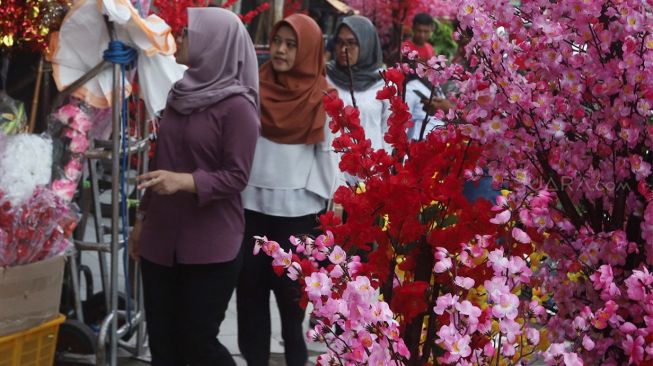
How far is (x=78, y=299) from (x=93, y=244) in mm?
295

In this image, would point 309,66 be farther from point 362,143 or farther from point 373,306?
point 373,306

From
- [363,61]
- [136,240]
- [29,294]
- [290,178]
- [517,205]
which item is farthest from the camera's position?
[363,61]

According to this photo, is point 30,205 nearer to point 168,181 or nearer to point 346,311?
point 168,181

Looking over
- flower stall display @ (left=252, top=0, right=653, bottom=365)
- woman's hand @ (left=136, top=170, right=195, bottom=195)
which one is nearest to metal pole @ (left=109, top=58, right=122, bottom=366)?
woman's hand @ (left=136, top=170, right=195, bottom=195)

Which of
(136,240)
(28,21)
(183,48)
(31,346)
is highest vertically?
(183,48)

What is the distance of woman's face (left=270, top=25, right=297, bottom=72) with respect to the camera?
4934mm

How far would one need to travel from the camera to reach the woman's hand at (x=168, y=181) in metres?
3.96

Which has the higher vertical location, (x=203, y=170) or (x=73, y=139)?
(x=203, y=170)

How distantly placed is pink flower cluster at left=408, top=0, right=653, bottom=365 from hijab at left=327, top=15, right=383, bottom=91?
4449mm

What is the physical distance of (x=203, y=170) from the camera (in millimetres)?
4160

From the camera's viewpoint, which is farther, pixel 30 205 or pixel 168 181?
pixel 30 205

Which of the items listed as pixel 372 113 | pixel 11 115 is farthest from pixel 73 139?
pixel 372 113

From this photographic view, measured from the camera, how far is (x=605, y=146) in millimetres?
2010

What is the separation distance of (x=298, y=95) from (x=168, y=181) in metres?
1.13
